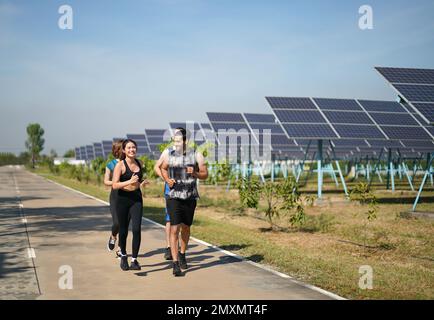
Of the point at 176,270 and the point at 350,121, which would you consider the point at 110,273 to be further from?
the point at 350,121

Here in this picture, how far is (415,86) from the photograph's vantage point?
18.3 metres

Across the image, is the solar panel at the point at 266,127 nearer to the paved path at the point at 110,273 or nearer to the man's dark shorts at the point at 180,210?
the paved path at the point at 110,273

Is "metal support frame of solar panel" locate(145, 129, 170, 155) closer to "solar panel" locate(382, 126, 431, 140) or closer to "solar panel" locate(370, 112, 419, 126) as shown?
"solar panel" locate(370, 112, 419, 126)

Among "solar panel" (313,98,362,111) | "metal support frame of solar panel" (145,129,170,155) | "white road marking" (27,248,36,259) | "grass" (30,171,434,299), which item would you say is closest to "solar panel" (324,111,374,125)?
"solar panel" (313,98,362,111)

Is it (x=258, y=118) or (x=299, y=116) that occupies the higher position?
(x=258, y=118)

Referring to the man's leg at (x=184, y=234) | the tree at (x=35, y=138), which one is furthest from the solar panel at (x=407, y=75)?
the tree at (x=35, y=138)

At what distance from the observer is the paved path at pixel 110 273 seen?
21.1 ft

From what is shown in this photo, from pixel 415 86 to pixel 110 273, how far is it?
46.6 feet

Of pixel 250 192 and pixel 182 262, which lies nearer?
pixel 182 262

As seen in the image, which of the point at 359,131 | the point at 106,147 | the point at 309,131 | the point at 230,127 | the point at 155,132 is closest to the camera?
the point at 309,131

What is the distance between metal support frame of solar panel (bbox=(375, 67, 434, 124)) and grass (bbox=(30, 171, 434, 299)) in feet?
11.1

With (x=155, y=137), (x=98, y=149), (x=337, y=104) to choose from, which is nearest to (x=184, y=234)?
(x=337, y=104)
